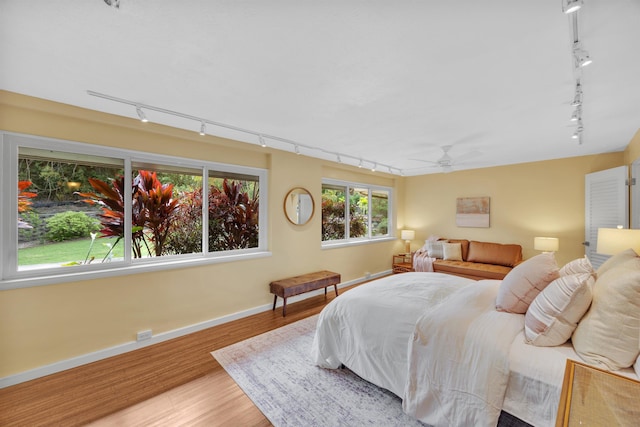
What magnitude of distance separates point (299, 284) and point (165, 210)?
196cm

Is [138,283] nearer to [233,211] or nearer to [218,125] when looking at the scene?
[233,211]

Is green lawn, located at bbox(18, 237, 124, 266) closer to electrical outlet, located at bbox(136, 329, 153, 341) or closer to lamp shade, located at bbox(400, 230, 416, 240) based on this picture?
electrical outlet, located at bbox(136, 329, 153, 341)

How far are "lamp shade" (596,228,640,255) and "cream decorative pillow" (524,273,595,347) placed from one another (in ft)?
3.77

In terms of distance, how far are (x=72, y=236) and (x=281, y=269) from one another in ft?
7.85

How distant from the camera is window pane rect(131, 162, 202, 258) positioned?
2.80m

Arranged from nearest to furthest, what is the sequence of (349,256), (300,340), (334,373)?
(334,373), (300,340), (349,256)

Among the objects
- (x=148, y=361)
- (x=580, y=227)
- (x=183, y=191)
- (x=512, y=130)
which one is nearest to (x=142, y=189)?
(x=183, y=191)

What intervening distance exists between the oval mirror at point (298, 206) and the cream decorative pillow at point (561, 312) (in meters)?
3.07

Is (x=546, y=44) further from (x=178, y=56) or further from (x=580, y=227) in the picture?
(x=580, y=227)

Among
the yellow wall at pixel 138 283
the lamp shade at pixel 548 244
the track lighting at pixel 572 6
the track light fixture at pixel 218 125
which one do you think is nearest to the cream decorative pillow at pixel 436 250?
the lamp shade at pixel 548 244

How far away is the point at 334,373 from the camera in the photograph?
86.7 inches

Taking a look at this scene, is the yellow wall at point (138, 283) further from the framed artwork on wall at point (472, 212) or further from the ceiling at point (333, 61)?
the framed artwork on wall at point (472, 212)

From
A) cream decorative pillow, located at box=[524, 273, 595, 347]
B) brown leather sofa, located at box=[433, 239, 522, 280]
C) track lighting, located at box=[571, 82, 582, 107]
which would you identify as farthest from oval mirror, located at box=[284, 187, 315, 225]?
track lighting, located at box=[571, 82, 582, 107]

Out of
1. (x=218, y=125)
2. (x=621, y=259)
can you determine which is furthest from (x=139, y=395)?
(x=621, y=259)
